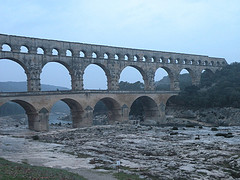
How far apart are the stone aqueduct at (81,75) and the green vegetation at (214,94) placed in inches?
116

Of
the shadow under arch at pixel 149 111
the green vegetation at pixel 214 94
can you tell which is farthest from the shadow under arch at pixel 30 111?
the green vegetation at pixel 214 94

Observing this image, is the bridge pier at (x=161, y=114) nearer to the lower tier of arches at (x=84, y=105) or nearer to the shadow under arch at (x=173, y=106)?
the lower tier of arches at (x=84, y=105)

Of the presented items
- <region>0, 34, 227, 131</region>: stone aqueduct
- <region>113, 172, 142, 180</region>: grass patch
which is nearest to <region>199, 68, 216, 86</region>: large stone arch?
<region>0, 34, 227, 131</region>: stone aqueduct

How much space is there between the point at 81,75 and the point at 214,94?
2664 centimetres

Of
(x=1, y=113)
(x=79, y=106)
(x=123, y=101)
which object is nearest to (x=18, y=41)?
(x=79, y=106)

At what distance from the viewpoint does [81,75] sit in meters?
46.8

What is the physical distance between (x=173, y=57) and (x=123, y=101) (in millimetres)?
19168

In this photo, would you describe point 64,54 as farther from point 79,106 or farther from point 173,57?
point 173,57

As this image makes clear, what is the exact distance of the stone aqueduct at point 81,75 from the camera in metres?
39.0

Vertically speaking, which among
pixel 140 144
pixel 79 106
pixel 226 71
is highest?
pixel 226 71

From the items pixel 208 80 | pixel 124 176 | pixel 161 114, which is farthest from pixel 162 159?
pixel 208 80

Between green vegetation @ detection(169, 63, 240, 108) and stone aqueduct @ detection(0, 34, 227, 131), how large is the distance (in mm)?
2952

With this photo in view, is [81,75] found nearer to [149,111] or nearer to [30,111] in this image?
[30,111]

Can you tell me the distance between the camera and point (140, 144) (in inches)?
1021
